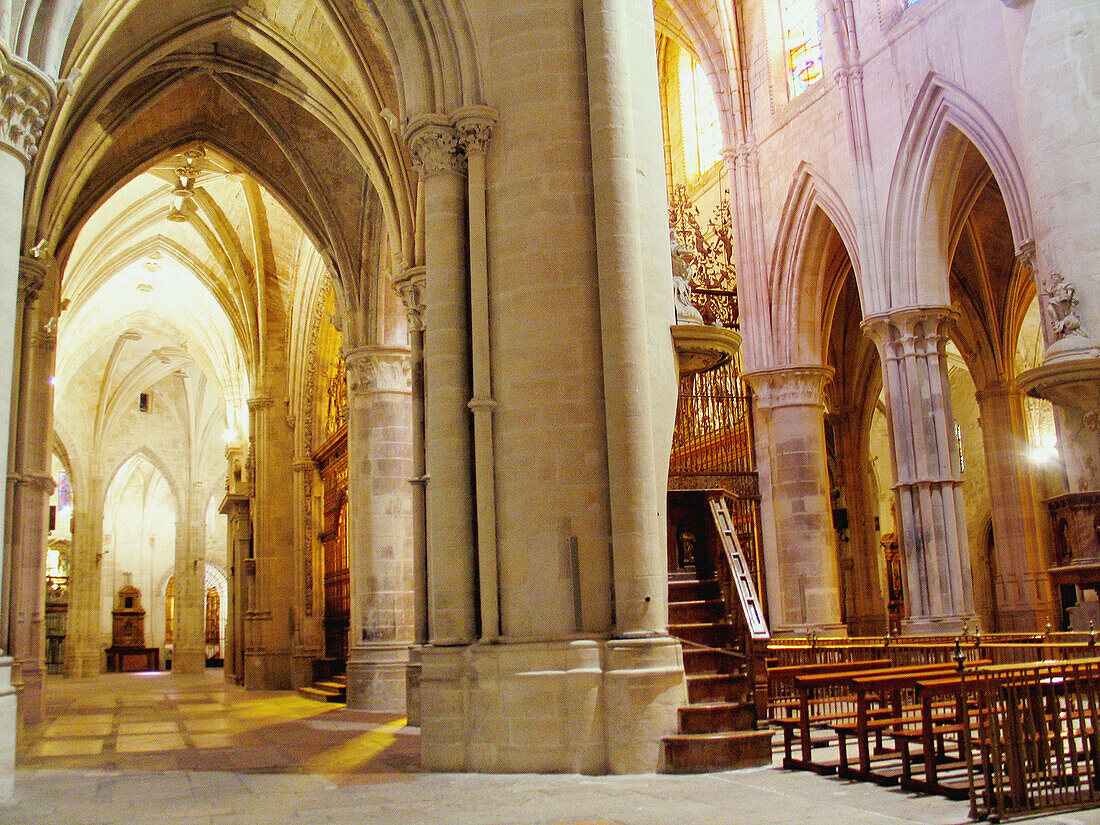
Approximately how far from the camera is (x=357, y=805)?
21.0ft

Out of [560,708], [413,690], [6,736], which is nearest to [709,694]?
[560,708]

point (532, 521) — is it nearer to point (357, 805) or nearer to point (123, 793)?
point (357, 805)

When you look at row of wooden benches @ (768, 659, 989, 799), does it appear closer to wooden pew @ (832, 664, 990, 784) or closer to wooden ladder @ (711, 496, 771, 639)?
wooden pew @ (832, 664, 990, 784)

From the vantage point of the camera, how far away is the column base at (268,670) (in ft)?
71.9

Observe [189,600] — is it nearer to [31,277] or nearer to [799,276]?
Result: [31,277]

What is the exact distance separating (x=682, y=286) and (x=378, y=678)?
27.8ft

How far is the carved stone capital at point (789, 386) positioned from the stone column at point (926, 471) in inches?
101

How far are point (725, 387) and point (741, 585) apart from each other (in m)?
11.1

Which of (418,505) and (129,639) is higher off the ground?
(418,505)

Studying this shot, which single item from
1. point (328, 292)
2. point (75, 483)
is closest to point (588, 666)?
point (328, 292)

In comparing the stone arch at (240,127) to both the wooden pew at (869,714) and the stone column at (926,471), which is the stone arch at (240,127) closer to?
the stone column at (926,471)

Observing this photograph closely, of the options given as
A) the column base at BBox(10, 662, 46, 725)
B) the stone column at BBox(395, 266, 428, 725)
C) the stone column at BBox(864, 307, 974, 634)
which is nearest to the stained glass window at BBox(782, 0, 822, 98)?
the stone column at BBox(864, 307, 974, 634)

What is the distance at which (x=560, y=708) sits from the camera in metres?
7.74

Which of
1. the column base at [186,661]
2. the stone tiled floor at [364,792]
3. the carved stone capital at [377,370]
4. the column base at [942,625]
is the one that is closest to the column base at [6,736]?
the stone tiled floor at [364,792]
